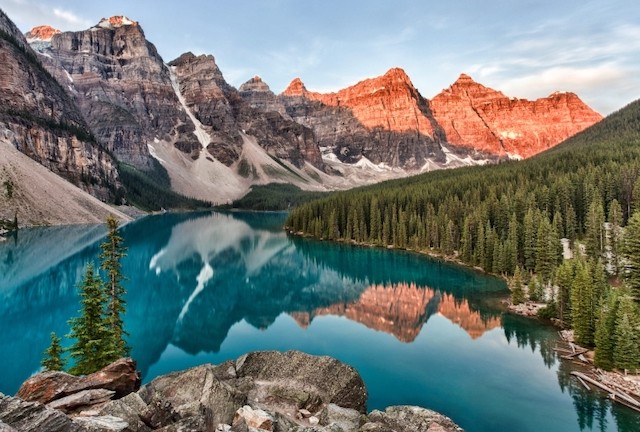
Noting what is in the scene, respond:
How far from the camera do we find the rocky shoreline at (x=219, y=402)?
12250mm

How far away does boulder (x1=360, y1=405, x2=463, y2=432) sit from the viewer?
16500 mm

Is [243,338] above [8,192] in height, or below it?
below

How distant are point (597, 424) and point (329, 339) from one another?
24.7 m

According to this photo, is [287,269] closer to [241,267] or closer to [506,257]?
[241,267]

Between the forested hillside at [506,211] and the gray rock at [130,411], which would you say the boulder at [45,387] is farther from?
the forested hillside at [506,211]

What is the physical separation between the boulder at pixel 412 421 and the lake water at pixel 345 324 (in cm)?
1296

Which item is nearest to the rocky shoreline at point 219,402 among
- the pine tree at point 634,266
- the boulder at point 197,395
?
the boulder at point 197,395

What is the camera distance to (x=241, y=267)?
96250mm

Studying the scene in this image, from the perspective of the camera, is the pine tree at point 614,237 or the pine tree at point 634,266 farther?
the pine tree at point 614,237

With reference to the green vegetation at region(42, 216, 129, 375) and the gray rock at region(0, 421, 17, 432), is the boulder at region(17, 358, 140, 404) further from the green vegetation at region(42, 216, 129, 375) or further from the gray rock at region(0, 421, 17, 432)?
the green vegetation at region(42, 216, 129, 375)

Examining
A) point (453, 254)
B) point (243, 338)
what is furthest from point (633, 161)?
point (243, 338)

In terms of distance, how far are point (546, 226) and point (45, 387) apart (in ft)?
256

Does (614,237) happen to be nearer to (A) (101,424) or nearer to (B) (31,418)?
(A) (101,424)

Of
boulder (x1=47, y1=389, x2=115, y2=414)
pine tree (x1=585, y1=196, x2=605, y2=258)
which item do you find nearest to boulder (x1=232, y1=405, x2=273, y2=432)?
boulder (x1=47, y1=389, x2=115, y2=414)
